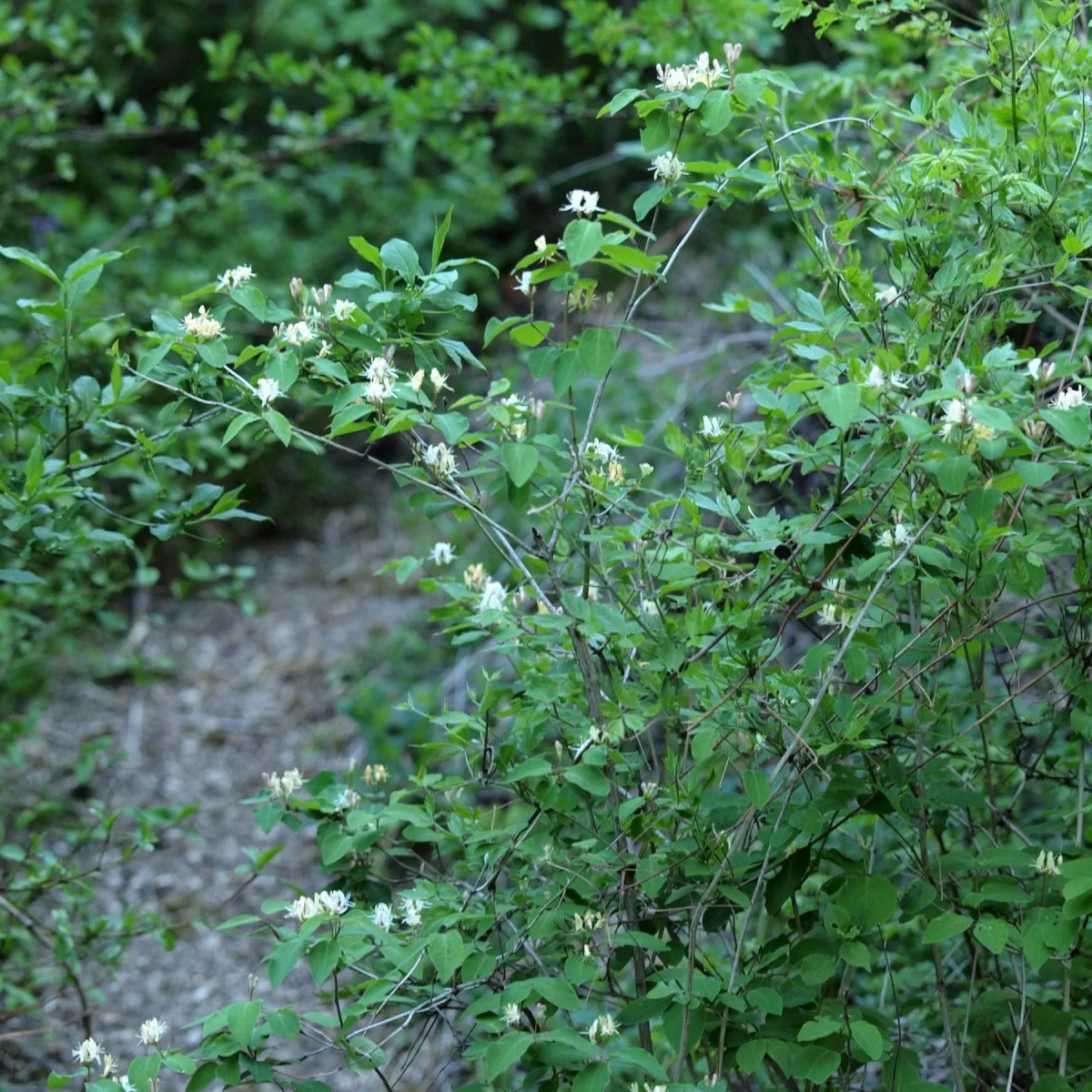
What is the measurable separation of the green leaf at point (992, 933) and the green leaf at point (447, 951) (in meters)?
0.61

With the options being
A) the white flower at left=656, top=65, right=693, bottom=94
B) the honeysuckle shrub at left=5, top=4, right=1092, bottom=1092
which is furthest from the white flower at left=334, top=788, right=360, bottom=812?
the white flower at left=656, top=65, right=693, bottom=94

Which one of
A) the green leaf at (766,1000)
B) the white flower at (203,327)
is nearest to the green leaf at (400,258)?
the white flower at (203,327)

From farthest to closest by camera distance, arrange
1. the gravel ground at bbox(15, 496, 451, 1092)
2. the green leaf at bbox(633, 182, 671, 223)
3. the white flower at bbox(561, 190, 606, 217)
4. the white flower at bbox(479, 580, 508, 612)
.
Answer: the gravel ground at bbox(15, 496, 451, 1092), the white flower at bbox(479, 580, 508, 612), the green leaf at bbox(633, 182, 671, 223), the white flower at bbox(561, 190, 606, 217)

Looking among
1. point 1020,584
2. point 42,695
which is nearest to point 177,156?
point 42,695

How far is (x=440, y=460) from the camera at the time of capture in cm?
138

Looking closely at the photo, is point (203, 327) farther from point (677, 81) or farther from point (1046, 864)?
point (1046, 864)

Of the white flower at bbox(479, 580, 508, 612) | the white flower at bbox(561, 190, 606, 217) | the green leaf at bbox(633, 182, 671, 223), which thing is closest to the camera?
the white flower at bbox(561, 190, 606, 217)

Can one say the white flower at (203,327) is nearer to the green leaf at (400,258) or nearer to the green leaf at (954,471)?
the green leaf at (400,258)

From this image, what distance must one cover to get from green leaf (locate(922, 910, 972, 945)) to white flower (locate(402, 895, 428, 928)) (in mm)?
Answer: 613

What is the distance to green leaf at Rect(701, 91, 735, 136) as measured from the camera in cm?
133

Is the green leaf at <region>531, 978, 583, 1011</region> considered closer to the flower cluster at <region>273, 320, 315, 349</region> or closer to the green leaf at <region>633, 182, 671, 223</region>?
the flower cluster at <region>273, 320, 315, 349</region>

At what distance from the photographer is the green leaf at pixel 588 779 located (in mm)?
1380

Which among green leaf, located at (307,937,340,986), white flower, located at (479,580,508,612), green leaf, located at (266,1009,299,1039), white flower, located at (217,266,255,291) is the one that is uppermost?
white flower, located at (217,266,255,291)

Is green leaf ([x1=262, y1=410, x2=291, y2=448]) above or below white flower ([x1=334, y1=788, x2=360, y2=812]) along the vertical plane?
above
